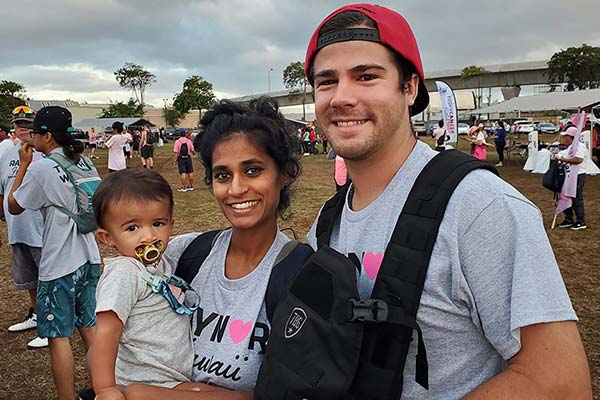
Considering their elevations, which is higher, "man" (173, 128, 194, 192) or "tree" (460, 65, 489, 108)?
"tree" (460, 65, 489, 108)

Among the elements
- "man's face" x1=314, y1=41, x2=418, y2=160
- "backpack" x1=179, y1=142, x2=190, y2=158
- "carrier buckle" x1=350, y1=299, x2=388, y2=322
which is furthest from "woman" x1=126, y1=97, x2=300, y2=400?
"backpack" x1=179, y1=142, x2=190, y2=158

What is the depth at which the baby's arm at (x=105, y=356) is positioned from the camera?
1.64 m

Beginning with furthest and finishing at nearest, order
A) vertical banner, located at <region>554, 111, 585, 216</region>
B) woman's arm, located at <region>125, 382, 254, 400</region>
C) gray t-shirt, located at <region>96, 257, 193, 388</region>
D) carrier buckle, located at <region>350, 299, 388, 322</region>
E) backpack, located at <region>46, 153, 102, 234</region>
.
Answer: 1. vertical banner, located at <region>554, 111, 585, 216</region>
2. backpack, located at <region>46, 153, 102, 234</region>
3. gray t-shirt, located at <region>96, 257, 193, 388</region>
4. woman's arm, located at <region>125, 382, 254, 400</region>
5. carrier buckle, located at <region>350, 299, 388, 322</region>

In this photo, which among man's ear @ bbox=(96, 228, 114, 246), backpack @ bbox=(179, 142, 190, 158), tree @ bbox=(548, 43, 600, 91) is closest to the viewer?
man's ear @ bbox=(96, 228, 114, 246)

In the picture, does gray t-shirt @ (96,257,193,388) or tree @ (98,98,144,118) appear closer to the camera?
gray t-shirt @ (96,257,193,388)

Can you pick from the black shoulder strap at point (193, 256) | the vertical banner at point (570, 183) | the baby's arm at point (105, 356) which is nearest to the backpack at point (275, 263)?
the black shoulder strap at point (193, 256)

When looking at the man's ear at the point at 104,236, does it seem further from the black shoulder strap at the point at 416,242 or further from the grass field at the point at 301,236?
the black shoulder strap at the point at 416,242

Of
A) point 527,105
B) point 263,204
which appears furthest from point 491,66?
point 263,204

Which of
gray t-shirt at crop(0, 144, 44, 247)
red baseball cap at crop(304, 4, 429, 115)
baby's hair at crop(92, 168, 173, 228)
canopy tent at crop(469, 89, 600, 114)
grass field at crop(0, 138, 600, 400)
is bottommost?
grass field at crop(0, 138, 600, 400)

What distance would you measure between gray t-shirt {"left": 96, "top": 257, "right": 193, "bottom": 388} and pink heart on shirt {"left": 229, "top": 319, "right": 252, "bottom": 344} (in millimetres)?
227

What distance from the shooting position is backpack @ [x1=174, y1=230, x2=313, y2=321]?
5.78 ft

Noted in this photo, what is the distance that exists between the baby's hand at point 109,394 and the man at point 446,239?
36.3 inches

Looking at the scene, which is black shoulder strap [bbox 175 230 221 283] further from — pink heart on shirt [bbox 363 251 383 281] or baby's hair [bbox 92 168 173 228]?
pink heart on shirt [bbox 363 251 383 281]

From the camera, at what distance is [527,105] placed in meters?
22.1
